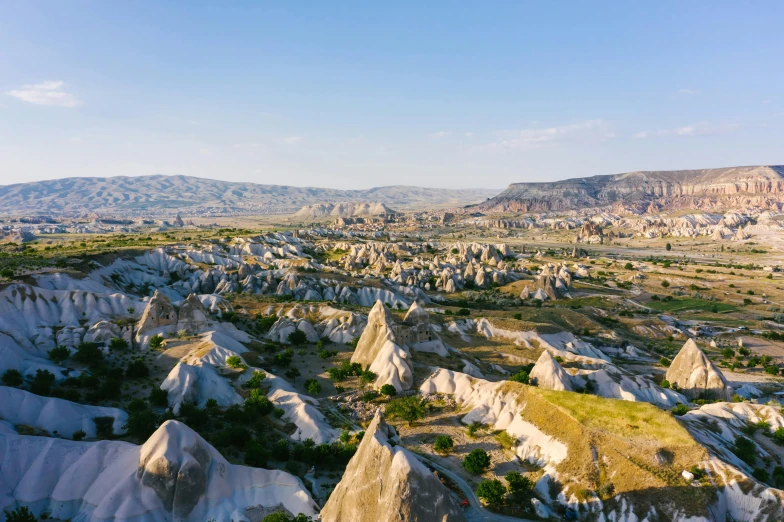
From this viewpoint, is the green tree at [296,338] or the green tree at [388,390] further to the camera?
the green tree at [296,338]

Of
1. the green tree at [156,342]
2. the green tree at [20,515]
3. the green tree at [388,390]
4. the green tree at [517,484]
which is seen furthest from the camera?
the green tree at [156,342]

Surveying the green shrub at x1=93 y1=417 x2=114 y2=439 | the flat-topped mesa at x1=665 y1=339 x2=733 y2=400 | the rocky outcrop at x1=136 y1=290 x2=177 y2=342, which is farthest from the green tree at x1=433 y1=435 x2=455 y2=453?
the rocky outcrop at x1=136 y1=290 x2=177 y2=342

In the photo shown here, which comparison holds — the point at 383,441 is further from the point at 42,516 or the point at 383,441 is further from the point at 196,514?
the point at 42,516

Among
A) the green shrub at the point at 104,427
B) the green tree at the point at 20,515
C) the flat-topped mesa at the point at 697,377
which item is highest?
the green shrub at the point at 104,427

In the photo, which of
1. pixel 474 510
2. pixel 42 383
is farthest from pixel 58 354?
pixel 474 510

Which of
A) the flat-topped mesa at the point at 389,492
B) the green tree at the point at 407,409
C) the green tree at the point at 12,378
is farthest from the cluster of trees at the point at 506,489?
the green tree at the point at 12,378

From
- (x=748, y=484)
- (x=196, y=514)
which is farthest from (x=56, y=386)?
(x=748, y=484)

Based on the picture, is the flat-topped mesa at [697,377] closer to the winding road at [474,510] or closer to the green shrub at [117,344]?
the winding road at [474,510]
